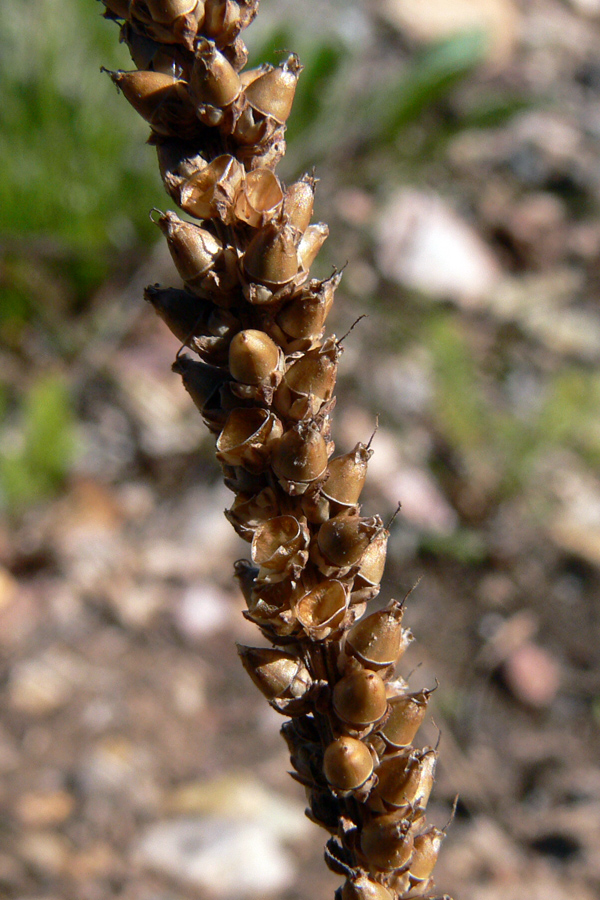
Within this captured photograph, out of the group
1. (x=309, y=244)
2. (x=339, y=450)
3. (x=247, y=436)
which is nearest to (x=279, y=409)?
(x=247, y=436)

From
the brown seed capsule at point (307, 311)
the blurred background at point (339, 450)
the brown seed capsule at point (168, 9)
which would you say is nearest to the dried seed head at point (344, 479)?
the brown seed capsule at point (307, 311)

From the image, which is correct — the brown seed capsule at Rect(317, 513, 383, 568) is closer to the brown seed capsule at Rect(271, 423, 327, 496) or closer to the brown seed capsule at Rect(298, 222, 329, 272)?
the brown seed capsule at Rect(271, 423, 327, 496)

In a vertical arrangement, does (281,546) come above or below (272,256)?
below

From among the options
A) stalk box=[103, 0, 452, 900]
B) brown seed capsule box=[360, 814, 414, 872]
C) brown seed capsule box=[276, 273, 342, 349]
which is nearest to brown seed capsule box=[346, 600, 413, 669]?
stalk box=[103, 0, 452, 900]

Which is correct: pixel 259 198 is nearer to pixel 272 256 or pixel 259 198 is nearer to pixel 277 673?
pixel 272 256

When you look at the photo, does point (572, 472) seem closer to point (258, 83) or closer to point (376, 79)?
point (376, 79)

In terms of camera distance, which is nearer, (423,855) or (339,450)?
(423,855)

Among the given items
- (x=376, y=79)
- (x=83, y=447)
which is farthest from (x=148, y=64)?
(x=376, y=79)
